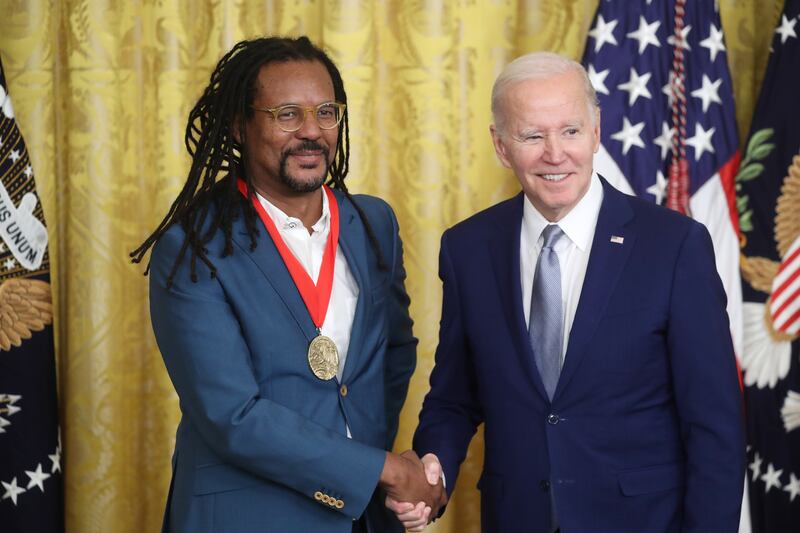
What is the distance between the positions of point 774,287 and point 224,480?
2.10 m

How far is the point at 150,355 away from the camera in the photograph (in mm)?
3953

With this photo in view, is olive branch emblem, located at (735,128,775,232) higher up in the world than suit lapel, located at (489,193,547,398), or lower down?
higher up

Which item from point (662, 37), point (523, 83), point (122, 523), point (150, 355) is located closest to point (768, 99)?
point (662, 37)

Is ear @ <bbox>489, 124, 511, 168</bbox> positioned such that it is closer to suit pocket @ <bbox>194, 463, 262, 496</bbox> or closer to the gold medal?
the gold medal

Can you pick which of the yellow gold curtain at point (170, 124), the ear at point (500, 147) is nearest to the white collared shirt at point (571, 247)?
the ear at point (500, 147)

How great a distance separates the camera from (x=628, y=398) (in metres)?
2.16

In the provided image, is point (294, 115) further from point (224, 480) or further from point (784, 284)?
point (784, 284)

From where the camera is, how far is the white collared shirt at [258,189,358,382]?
7.74ft

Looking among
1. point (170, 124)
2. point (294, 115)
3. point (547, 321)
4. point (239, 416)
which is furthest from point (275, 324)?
point (170, 124)

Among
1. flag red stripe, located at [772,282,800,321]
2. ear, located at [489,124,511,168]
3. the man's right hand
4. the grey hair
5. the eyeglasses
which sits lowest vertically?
the man's right hand

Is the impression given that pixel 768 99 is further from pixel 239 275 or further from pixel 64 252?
pixel 64 252

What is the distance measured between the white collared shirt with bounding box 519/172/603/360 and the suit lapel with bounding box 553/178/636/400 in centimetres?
5

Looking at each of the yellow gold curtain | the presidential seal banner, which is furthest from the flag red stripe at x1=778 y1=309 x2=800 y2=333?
the presidential seal banner

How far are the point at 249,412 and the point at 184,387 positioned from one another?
20 centimetres
